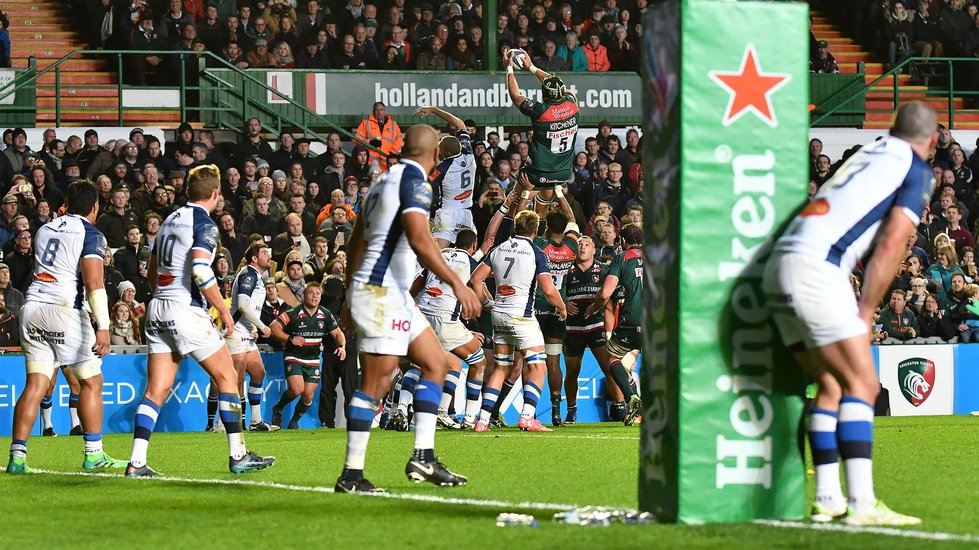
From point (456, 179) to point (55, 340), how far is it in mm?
10021

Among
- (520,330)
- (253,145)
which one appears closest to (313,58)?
(253,145)

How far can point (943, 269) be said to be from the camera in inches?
936

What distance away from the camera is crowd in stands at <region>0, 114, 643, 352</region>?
66.4 feet

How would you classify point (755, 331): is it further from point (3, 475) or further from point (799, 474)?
point (3, 475)

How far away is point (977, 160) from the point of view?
1085 inches

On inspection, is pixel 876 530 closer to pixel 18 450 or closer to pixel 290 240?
pixel 18 450

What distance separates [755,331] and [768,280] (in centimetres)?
25

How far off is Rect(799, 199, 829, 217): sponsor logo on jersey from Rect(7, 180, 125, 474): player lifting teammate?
6.42 metres

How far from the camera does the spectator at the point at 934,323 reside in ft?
73.4

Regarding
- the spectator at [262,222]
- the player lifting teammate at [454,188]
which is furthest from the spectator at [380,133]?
the player lifting teammate at [454,188]

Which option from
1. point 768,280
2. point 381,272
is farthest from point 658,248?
point 381,272

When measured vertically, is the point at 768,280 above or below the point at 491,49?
below

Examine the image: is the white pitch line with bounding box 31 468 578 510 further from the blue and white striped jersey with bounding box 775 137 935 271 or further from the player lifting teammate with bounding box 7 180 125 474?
the blue and white striped jersey with bounding box 775 137 935 271

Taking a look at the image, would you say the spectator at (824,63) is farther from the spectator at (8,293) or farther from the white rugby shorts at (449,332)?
the spectator at (8,293)
